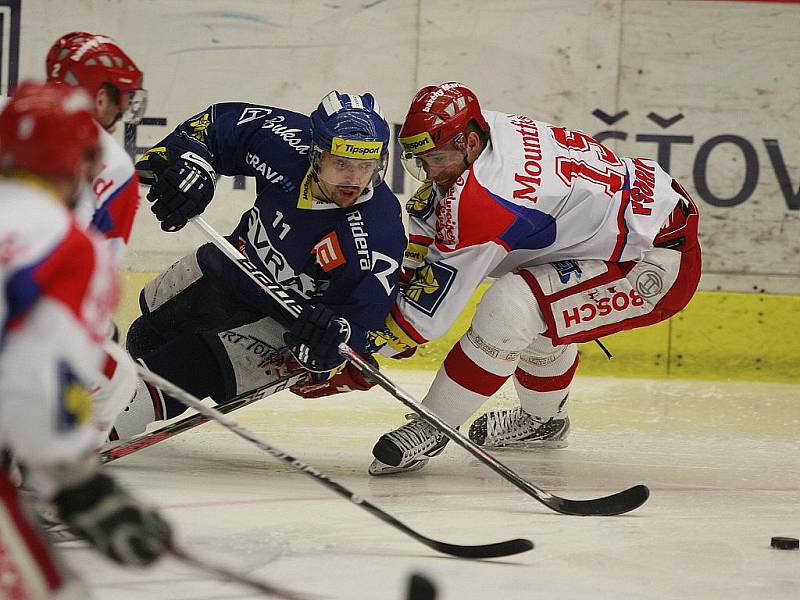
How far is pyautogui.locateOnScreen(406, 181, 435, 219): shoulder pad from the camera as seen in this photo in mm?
3456

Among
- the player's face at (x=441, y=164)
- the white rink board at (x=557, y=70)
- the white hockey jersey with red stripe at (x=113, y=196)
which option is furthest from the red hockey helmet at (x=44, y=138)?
the white rink board at (x=557, y=70)

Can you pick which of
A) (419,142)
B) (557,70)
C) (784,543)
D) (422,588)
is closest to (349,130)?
(419,142)

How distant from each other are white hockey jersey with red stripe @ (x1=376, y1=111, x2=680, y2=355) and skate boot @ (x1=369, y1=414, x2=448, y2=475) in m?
0.23

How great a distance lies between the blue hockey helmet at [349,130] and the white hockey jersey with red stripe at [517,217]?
270 mm

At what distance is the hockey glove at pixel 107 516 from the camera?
4.57ft

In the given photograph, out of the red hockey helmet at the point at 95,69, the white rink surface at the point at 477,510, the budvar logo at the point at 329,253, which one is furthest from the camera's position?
the budvar logo at the point at 329,253

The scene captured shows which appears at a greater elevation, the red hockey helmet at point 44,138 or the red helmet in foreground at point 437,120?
the red helmet in foreground at point 437,120

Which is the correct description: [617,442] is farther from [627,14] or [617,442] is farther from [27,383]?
[27,383]

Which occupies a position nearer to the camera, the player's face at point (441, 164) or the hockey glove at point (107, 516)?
the hockey glove at point (107, 516)

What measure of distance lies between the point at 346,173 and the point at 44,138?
1708 millimetres

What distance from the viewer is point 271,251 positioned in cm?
337

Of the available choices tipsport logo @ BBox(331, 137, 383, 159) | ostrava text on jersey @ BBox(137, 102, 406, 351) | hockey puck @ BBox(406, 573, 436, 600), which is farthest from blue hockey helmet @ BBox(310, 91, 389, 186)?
hockey puck @ BBox(406, 573, 436, 600)

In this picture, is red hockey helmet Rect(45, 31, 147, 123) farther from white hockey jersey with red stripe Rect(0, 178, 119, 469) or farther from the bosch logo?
the bosch logo

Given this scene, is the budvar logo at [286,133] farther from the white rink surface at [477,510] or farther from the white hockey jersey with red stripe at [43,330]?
the white hockey jersey with red stripe at [43,330]
